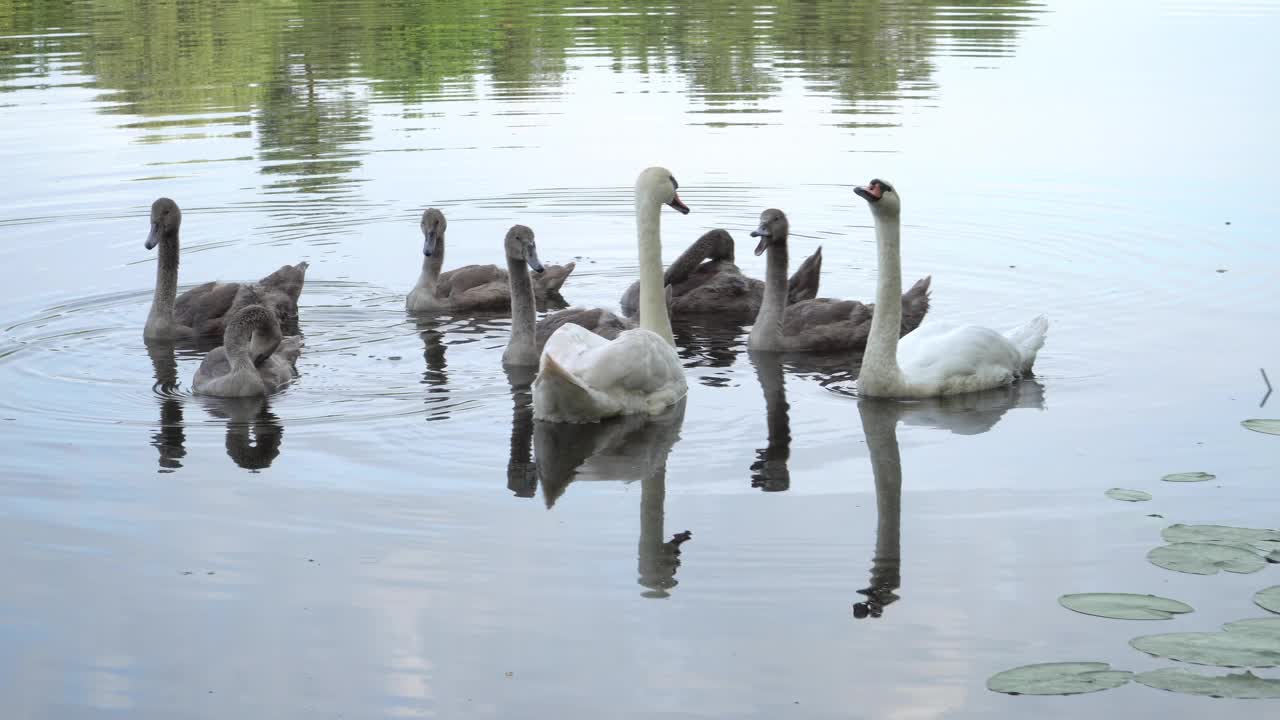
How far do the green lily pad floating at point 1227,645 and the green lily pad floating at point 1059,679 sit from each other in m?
0.27

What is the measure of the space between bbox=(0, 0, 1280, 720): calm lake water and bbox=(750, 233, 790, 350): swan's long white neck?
240 mm

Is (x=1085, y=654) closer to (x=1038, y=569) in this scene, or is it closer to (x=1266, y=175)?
(x=1038, y=569)

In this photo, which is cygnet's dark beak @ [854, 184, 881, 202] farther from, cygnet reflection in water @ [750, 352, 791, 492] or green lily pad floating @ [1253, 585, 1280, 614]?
green lily pad floating @ [1253, 585, 1280, 614]

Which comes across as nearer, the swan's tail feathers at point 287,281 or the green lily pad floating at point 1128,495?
the green lily pad floating at point 1128,495

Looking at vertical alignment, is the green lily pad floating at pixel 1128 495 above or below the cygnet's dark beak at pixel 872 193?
below

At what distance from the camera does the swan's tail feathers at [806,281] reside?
13555mm

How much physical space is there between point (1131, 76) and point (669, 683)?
82.1 ft

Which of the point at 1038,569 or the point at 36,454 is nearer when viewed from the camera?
the point at 1038,569

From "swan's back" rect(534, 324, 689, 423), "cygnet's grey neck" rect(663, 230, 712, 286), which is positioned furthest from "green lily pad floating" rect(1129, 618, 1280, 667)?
"cygnet's grey neck" rect(663, 230, 712, 286)

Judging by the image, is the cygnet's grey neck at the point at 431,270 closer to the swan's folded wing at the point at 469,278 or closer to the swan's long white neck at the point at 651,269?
the swan's folded wing at the point at 469,278

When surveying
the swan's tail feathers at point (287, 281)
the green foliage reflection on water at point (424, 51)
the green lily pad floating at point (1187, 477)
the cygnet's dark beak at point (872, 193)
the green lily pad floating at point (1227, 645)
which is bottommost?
the green lily pad floating at point (1227, 645)

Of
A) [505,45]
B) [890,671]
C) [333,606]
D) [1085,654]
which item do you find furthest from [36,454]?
[505,45]

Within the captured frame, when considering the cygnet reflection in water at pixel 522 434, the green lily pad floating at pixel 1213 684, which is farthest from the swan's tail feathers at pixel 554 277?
the green lily pad floating at pixel 1213 684

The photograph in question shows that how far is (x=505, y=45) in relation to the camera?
35.7 metres
